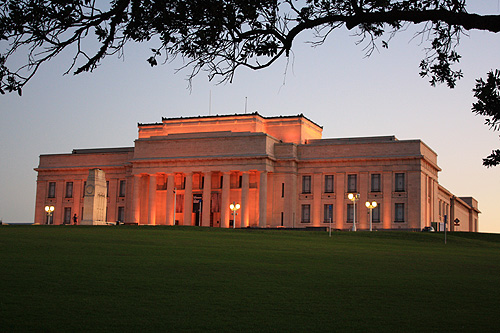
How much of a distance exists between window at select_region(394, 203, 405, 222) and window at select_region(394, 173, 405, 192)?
1.82 meters

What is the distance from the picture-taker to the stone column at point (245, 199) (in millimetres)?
84125

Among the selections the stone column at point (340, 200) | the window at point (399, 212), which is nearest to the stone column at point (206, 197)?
the stone column at point (340, 200)

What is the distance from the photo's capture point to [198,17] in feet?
41.6

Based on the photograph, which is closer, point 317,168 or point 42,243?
point 42,243

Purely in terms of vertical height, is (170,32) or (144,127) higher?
(144,127)

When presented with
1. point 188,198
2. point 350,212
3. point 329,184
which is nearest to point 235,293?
point 350,212

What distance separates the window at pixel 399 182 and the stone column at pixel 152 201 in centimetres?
3066

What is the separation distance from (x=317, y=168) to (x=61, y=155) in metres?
38.3

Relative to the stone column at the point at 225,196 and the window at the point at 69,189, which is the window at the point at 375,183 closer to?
the stone column at the point at 225,196

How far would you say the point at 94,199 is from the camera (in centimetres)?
6456

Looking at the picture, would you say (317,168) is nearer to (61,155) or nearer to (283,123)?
(283,123)

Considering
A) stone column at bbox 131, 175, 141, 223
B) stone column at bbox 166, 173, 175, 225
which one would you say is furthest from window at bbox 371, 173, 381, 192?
stone column at bbox 131, 175, 141, 223

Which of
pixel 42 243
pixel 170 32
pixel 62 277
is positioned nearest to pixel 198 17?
pixel 170 32

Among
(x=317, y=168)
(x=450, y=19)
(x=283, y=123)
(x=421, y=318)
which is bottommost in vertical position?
(x=421, y=318)
